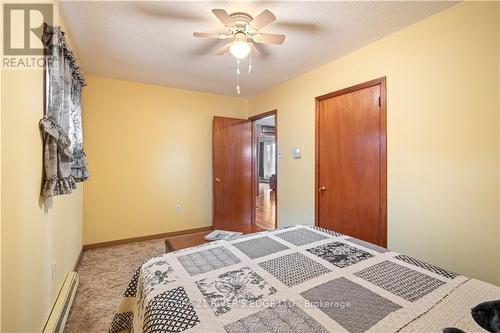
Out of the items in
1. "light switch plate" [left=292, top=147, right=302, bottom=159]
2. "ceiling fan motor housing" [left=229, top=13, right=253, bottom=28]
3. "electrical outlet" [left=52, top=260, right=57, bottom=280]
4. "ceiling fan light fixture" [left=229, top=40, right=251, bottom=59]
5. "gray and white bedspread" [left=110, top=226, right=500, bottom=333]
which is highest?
"ceiling fan motor housing" [left=229, top=13, right=253, bottom=28]

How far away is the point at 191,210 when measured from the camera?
12.6 ft

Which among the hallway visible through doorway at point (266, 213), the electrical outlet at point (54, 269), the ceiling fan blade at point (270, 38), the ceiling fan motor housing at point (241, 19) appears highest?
the ceiling fan motor housing at point (241, 19)

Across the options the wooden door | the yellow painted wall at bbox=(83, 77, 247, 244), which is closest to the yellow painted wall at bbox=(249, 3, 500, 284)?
the wooden door

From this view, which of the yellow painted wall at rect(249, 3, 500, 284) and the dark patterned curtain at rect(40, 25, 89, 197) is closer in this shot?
the dark patterned curtain at rect(40, 25, 89, 197)

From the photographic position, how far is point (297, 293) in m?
0.95

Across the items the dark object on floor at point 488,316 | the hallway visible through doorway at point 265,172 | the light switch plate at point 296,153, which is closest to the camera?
the dark object on floor at point 488,316

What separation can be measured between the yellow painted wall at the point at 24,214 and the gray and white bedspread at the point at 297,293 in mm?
474

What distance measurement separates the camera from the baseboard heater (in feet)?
4.81

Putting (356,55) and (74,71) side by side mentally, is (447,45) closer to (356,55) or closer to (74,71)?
(356,55)

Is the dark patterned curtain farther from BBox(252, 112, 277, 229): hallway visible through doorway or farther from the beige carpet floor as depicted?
BBox(252, 112, 277, 229): hallway visible through doorway

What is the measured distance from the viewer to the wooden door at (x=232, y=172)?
12.6ft

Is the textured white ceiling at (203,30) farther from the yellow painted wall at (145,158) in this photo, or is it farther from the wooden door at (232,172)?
the wooden door at (232,172)

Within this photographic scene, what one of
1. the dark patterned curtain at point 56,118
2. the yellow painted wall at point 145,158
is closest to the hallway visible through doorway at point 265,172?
the yellow painted wall at point 145,158

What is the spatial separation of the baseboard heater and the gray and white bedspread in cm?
50
